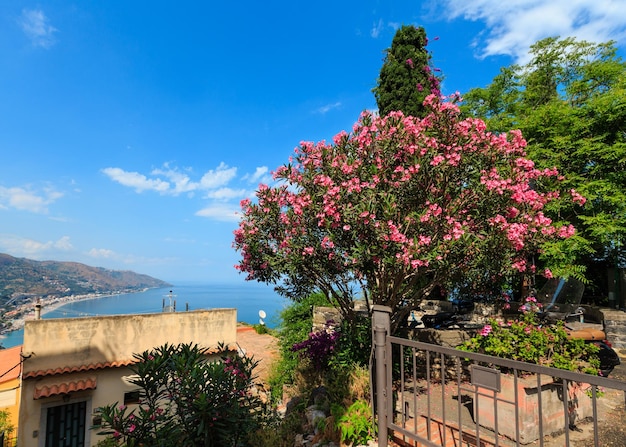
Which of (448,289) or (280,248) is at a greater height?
(280,248)

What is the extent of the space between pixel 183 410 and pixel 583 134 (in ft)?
51.3

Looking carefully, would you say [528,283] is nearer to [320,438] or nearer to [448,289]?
[448,289]

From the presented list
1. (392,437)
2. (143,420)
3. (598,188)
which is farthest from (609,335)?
(143,420)

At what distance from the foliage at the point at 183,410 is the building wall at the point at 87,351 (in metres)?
7.44

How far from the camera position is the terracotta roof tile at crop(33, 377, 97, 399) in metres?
9.86

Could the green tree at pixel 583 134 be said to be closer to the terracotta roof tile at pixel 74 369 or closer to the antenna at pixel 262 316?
the terracotta roof tile at pixel 74 369

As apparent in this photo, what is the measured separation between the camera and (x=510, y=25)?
30.7ft

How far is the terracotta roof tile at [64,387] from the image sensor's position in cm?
986

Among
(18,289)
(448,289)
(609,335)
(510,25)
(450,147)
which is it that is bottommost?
(18,289)

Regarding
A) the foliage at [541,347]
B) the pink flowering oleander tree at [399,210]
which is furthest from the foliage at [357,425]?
the pink flowering oleander tree at [399,210]

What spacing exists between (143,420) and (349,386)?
3.16 metres

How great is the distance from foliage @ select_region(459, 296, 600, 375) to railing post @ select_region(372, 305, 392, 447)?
72.4 inches

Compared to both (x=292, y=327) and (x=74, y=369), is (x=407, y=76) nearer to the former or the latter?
(x=292, y=327)

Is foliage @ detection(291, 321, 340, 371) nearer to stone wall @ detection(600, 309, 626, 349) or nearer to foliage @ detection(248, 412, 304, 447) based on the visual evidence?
foliage @ detection(248, 412, 304, 447)
